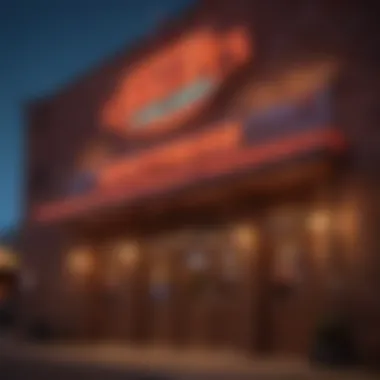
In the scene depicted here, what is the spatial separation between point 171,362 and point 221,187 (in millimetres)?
3727

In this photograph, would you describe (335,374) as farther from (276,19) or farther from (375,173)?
(276,19)

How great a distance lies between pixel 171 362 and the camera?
14.4 m

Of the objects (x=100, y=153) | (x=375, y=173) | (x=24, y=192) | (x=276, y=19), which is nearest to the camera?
(x=375, y=173)

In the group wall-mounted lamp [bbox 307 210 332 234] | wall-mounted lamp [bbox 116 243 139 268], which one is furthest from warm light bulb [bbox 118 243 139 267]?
wall-mounted lamp [bbox 307 210 332 234]

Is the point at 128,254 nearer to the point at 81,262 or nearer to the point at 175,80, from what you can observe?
the point at 81,262

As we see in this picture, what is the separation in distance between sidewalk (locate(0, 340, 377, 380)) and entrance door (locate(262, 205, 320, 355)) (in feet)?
2.58

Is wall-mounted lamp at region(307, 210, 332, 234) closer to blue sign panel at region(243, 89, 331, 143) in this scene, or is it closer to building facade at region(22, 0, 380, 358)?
building facade at region(22, 0, 380, 358)

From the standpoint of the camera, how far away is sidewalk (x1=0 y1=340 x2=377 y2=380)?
1197 cm

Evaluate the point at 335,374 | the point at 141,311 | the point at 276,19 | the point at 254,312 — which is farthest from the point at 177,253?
the point at 335,374

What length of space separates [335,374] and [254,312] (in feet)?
14.5

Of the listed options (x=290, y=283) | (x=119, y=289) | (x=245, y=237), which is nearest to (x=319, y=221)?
(x=290, y=283)

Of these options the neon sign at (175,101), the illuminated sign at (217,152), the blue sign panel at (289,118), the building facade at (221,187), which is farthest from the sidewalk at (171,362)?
the neon sign at (175,101)

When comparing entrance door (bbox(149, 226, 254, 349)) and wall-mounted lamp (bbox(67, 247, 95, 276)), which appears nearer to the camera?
entrance door (bbox(149, 226, 254, 349))

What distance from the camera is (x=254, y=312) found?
16188mm
